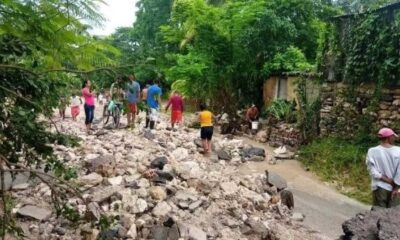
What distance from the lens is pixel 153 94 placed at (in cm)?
991

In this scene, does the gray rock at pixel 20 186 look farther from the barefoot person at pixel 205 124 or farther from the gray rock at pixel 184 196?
the barefoot person at pixel 205 124

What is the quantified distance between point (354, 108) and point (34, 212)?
791 cm

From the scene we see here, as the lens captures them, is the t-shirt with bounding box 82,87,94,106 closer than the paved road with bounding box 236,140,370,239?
No

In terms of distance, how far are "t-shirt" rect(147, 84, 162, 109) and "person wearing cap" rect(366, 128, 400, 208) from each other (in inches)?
217

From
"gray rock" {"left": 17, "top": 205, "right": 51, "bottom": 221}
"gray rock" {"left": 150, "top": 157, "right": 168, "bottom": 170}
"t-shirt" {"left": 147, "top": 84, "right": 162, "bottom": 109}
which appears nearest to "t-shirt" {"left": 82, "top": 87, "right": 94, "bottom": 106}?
"t-shirt" {"left": 147, "top": 84, "right": 162, "bottom": 109}

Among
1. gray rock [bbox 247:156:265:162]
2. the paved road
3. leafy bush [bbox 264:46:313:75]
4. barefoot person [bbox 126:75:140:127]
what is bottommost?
the paved road

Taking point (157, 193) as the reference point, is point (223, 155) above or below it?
below

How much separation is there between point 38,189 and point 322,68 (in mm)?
8257

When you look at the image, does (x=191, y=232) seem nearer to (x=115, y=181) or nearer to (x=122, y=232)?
(x=122, y=232)

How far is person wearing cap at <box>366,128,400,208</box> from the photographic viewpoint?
4898 millimetres

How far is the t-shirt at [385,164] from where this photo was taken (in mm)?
4887

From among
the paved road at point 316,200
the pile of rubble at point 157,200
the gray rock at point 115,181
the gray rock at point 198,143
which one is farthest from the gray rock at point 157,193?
the gray rock at point 198,143

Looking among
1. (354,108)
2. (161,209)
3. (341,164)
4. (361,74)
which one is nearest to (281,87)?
(354,108)

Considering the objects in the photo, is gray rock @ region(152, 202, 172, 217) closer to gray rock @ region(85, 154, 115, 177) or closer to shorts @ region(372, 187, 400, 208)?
gray rock @ region(85, 154, 115, 177)
